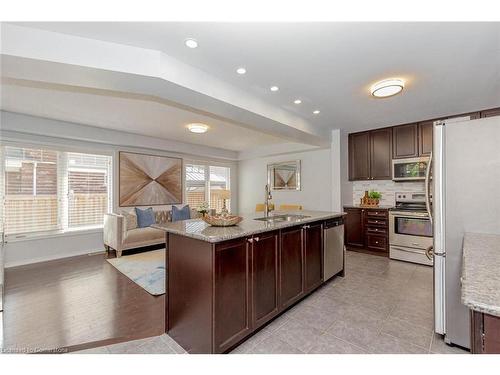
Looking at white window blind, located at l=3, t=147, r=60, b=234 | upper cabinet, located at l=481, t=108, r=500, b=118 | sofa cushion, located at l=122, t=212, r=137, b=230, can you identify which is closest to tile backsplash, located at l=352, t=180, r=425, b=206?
upper cabinet, located at l=481, t=108, r=500, b=118

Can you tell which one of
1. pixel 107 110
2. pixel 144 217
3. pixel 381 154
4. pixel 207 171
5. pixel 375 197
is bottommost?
pixel 144 217

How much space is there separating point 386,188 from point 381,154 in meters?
0.75

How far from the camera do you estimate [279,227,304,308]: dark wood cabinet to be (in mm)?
2268

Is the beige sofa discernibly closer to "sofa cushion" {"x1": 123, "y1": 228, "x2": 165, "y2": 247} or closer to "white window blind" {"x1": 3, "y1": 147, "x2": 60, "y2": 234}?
"sofa cushion" {"x1": 123, "y1": 228, "x2": 165, "y2": 247}

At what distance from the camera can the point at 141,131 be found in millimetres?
4938

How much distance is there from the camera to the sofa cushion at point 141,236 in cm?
449

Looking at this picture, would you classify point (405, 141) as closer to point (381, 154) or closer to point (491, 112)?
point (381, 154)

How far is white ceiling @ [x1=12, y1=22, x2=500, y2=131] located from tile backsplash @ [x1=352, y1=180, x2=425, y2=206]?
5.49 ft

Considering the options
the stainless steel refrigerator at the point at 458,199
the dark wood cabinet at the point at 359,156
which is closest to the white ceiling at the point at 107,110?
the dark wood cabinet at the point at 359,156

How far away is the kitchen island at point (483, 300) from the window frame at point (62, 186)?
18.1 feet

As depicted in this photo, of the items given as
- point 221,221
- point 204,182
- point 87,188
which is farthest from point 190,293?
point 204,182

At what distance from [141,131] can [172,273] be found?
3926 millimetres

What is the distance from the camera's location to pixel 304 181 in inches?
234
